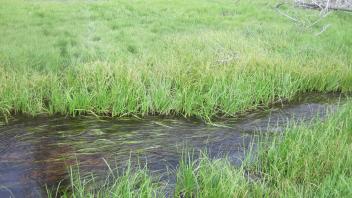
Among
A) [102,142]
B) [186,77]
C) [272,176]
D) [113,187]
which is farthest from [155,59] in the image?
[113,187]

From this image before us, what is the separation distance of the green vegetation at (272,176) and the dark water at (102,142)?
34 centimetres

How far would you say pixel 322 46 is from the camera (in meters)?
11.8

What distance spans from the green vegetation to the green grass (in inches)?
91.6

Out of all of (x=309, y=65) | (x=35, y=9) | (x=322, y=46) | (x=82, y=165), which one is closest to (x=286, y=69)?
(x=309, y=65)

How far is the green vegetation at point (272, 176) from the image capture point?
13.6ft

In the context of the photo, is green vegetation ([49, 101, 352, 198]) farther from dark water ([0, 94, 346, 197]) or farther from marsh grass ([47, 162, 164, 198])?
dark water ([0, 94, 346, 197])

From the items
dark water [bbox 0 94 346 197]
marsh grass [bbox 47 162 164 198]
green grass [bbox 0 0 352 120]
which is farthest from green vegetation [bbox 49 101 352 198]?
green grass [bbox 0 0 352 120]

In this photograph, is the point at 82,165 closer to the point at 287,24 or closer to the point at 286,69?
the point at 286,69

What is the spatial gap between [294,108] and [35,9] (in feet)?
27.8

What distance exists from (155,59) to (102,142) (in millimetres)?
2992

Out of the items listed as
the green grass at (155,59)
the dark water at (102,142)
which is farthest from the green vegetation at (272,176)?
the green grass at (155,59)

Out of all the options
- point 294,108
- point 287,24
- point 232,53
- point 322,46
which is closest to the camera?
point 294,108

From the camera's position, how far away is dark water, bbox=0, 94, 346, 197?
5.07m

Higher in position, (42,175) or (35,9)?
(35,9)
